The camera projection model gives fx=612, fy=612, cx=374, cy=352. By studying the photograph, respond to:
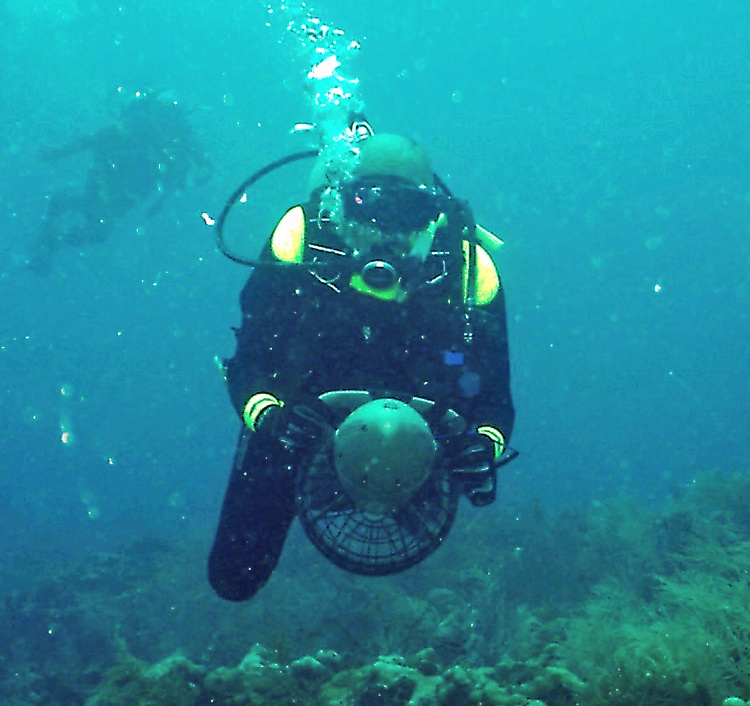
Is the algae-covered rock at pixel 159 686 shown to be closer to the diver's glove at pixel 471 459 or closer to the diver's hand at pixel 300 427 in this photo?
the diver's hand at pixel 300 427

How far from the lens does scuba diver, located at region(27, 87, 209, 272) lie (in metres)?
14.7

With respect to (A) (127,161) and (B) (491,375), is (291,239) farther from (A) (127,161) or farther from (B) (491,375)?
(A) (127,161)

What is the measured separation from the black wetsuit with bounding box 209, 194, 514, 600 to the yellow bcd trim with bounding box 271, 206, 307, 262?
88 mm

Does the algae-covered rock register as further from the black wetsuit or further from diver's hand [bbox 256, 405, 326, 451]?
diver's hand [bbox 256, 405, 326, 451]

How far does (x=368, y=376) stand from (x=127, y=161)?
14.2m

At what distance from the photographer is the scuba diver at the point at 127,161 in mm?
14695

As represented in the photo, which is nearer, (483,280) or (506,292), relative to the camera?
(483,280)

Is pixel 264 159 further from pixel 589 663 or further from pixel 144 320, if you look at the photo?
pixel 589 663

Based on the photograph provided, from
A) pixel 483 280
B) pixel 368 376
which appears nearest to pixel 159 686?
pixel 368 376

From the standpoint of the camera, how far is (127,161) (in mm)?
15047

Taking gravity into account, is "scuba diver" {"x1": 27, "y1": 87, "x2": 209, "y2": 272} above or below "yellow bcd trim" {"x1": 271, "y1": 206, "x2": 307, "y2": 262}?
above

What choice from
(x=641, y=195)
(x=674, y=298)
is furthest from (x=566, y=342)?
(x=641, y=195)

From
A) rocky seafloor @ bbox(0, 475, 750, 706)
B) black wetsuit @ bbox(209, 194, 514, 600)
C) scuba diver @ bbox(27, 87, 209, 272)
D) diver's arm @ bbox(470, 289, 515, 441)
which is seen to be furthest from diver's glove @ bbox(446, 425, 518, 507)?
scuba diver @ bbox(27, 87, 209, 272)

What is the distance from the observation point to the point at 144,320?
78.0 metres
